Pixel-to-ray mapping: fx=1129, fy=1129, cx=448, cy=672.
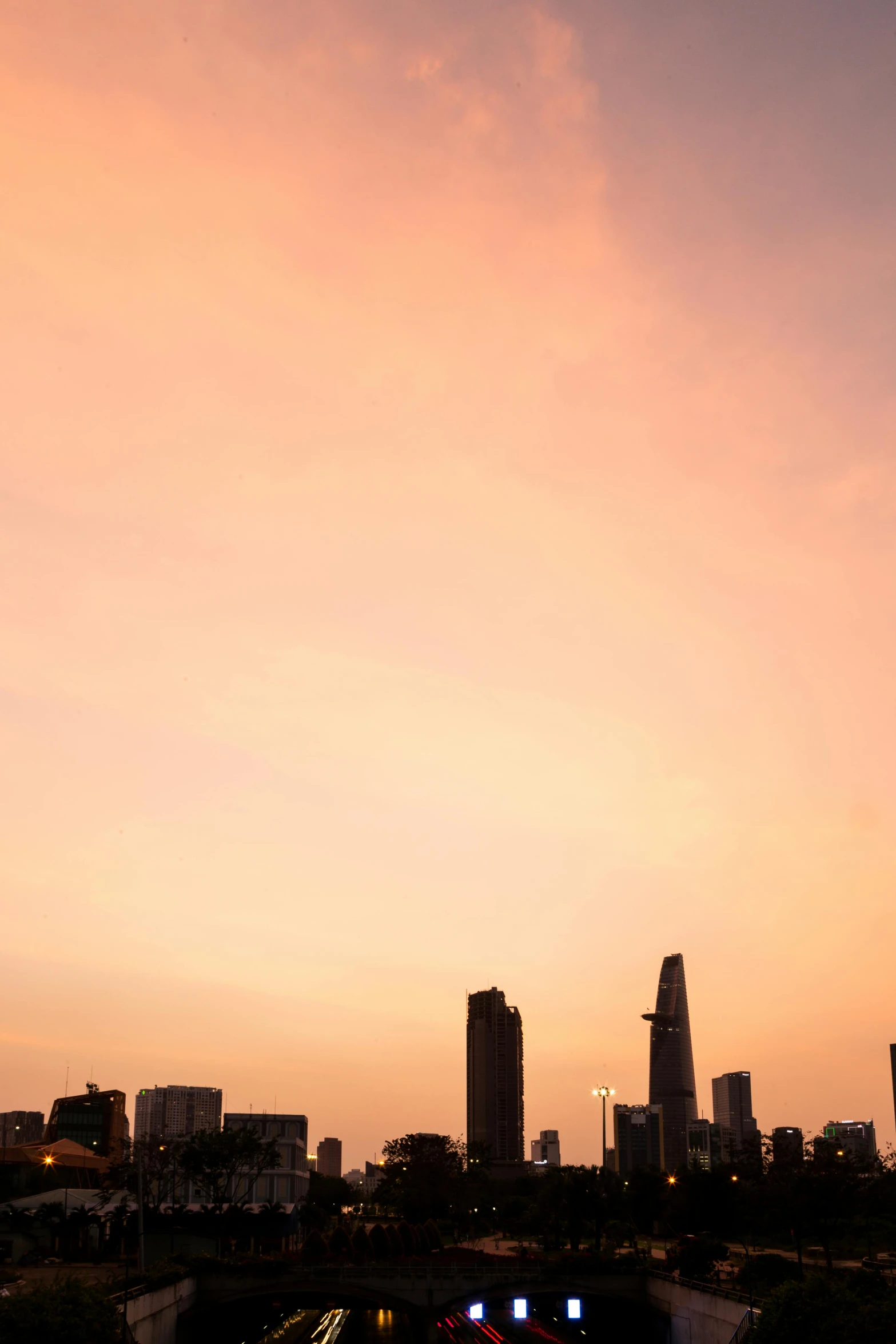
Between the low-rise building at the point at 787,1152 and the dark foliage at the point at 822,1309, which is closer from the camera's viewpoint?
the dark foliage at the point at 822,1309

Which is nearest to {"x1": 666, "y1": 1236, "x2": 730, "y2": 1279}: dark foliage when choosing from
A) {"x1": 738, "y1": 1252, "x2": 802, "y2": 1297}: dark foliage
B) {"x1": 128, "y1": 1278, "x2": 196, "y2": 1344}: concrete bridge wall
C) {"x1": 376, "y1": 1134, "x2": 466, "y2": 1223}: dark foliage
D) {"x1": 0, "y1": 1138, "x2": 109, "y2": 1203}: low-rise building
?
{"x1": 738, "y1": 1252, "x2": 802, "y2": 1297}: dark foliage

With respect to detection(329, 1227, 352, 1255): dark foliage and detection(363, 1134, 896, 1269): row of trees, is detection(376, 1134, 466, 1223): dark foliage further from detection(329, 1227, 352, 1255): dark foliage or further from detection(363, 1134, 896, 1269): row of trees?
detection(329, 1227, 352, 1255): dark foliage

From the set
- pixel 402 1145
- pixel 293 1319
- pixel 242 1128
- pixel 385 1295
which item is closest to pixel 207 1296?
pixel 385 1295

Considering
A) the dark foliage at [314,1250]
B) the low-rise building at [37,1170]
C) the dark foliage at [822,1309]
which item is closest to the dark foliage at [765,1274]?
the dark foliage at [822,1309]

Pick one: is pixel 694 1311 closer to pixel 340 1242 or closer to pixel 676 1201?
pixel 340 1242

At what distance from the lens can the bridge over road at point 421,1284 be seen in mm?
79875

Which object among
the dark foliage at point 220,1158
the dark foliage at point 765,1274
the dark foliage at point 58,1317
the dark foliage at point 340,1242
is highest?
the dark foliage at point 220,1158

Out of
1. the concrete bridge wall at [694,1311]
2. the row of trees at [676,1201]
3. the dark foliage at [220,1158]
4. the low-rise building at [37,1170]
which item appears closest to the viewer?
the concrete bridge wall at [694,1311]

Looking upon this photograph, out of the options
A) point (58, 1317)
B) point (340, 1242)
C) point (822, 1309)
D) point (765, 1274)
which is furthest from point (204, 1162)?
point (822, 1309)

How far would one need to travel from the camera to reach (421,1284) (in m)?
81.5

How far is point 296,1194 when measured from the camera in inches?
7392

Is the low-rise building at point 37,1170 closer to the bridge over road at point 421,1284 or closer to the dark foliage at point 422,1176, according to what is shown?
the bridge over road at point 421,1284

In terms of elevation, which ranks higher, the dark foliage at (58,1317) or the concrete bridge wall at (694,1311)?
the dark foliage at (58,1317)

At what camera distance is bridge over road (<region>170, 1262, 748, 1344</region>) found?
79875 millimetres
